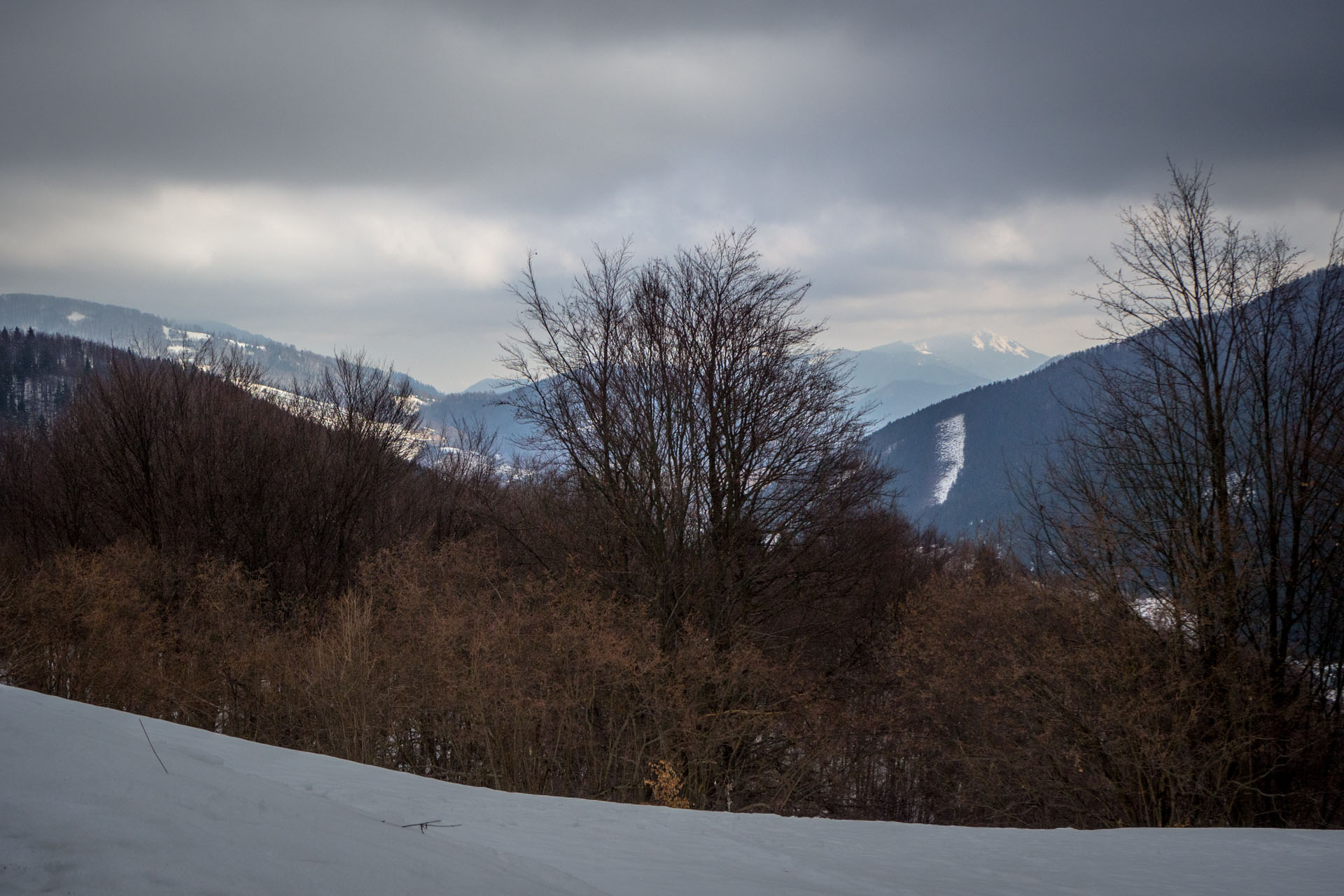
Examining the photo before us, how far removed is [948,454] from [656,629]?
164 meters

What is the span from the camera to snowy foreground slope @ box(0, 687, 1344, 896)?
2.85 m

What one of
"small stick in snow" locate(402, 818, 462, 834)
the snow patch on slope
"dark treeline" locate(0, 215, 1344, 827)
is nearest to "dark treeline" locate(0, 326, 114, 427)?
"dark treeline" locate(0, 215, 1344, 827)

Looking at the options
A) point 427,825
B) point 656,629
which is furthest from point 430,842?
point 656,629

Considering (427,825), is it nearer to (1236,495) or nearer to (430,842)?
(430,842)

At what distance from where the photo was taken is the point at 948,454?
16888cm

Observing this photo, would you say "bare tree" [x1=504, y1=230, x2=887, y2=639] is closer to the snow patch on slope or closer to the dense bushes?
the dense bushes

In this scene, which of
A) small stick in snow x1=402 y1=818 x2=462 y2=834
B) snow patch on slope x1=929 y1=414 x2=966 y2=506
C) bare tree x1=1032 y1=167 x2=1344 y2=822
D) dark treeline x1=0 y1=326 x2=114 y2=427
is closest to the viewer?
small stick in snow x1=402 y1=818 x2=462 y2=834

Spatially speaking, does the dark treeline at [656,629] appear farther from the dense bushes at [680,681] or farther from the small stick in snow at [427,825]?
the small stick in snow at [427,825]

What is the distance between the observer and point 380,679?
16.3 metres

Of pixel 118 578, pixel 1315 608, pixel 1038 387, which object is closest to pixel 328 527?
pixel 118 578

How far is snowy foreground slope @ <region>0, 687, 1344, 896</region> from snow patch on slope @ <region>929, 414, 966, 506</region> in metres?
154

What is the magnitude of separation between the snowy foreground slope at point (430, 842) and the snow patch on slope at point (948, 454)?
505ft

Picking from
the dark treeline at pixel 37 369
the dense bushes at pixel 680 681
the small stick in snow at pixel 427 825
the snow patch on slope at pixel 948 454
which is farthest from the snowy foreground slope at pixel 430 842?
the snow patch on slope at pixel 948 454

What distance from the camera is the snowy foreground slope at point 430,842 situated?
9.35 ft
